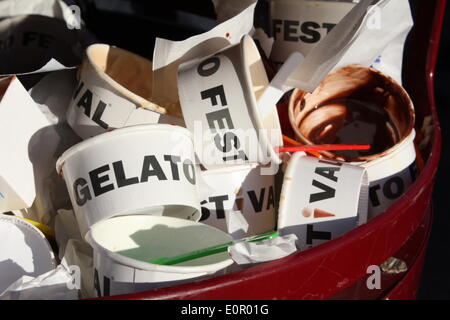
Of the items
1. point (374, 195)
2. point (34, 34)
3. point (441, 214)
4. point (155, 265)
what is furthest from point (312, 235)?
point (441, 214)

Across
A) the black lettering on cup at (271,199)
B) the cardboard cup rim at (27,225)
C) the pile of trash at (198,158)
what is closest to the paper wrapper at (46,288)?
the pile of trash at (198,158)

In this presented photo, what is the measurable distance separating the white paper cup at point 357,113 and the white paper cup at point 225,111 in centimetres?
14

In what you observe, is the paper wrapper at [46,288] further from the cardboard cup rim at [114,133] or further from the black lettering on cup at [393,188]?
the black lettering on cup at [393,188]

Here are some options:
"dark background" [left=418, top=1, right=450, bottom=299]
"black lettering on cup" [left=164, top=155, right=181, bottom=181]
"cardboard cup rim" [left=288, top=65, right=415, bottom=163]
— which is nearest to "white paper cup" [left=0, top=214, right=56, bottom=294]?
"black lettering on cup" [left=164, top=155, right=181, bottom=181]

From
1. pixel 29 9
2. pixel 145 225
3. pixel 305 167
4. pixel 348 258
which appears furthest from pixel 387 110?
pixel 29 9

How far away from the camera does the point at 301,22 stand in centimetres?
122

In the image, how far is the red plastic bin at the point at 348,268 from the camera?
82 cm

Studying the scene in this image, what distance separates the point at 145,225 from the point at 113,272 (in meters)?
0.11

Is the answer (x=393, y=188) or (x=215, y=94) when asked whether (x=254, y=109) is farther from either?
(x=393, y=188)

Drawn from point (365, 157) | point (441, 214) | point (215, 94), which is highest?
point (215, 94)

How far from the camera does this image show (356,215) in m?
0.97

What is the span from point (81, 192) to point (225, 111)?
24cm
